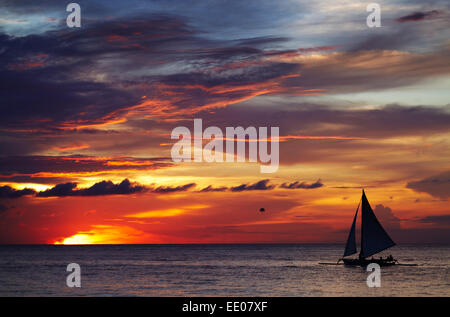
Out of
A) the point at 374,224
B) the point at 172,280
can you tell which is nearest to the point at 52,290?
the point at 172,280

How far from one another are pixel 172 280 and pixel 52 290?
19610 millimetres

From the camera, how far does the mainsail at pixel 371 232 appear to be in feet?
299

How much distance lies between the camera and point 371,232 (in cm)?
9144

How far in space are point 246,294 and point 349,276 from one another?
31279mm

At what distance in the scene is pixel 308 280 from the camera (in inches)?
3081

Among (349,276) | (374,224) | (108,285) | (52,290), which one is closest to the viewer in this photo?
(52,290)

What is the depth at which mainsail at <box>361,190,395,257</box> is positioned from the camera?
299 feet

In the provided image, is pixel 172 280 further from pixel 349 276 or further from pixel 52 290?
pixel 349 276
